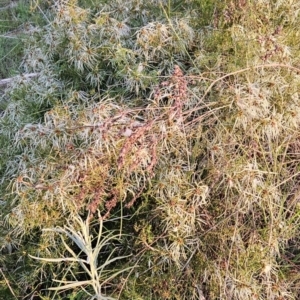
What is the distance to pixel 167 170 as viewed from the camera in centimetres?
187

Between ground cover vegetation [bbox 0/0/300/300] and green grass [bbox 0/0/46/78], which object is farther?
green grass [bbox 0/0/46/78]

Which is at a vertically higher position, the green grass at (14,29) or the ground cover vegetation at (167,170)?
the ground cover vegetation at (167,170)

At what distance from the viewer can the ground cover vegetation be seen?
181 centimetres

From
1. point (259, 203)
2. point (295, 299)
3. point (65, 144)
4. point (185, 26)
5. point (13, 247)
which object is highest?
point (185, 26)

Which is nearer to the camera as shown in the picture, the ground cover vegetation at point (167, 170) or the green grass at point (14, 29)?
Answer: the ground cover vegetation at point (167, 170)

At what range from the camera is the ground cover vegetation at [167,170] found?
1.81 metres

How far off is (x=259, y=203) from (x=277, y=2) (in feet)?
2.89

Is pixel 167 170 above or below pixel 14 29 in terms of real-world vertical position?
above

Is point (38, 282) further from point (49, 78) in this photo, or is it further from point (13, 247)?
point (49, 78)

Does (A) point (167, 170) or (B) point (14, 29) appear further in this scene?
(B) point (14, 29)

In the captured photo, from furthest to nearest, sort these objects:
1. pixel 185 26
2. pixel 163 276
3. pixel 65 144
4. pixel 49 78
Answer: pixel 49 78, pixel 185 26, pixel 65 144, pixel 163 276

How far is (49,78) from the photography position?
2.28 meters

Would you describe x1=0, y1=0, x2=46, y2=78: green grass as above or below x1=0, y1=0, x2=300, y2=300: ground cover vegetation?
below

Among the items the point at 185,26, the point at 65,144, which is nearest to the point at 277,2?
the point at 185,26
